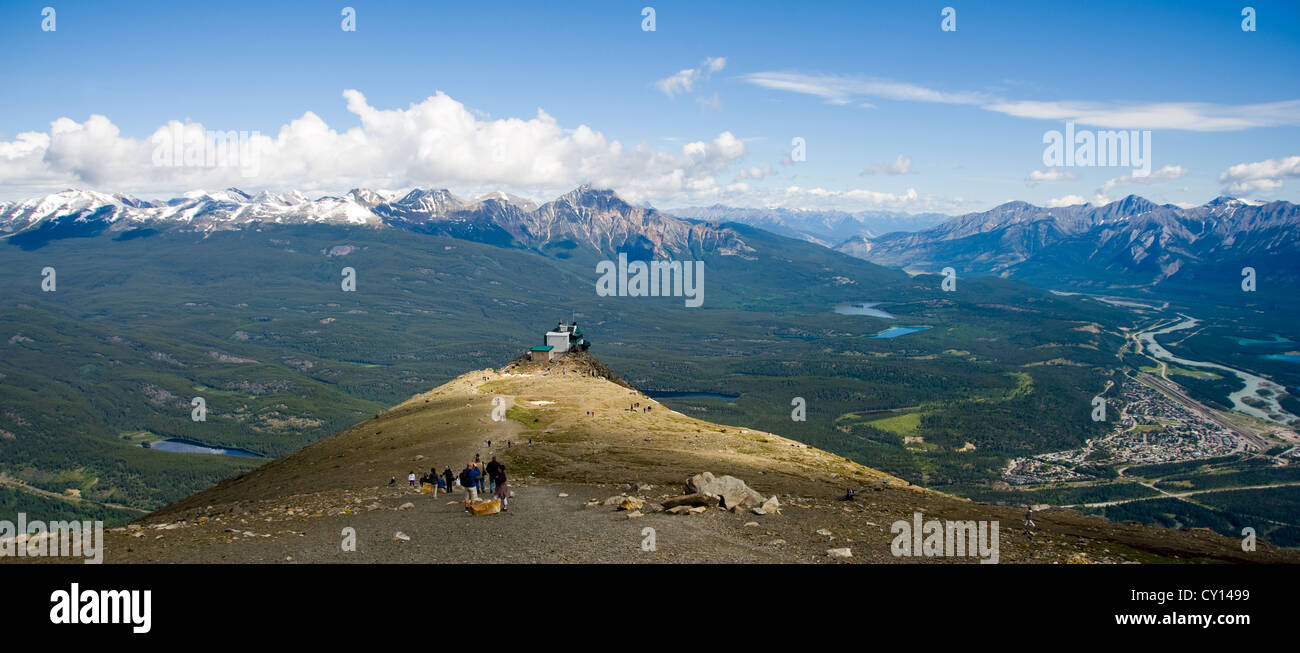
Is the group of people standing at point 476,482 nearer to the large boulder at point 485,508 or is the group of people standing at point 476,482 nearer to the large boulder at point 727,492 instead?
the large boulder at point 485,508

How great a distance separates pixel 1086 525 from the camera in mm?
34656

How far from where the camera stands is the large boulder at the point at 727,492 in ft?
106

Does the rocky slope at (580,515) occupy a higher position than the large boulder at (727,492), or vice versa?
the large boulder at (727,492)

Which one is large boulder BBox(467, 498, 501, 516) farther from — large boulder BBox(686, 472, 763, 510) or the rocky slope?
large boulder BBox(686, 472, 763, 510)

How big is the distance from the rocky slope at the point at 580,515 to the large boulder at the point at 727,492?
3.63 ft

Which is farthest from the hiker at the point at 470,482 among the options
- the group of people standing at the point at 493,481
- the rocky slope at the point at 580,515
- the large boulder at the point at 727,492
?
the large boulder at the point at 727,492

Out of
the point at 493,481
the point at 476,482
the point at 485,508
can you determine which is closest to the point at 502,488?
the point at 485,508

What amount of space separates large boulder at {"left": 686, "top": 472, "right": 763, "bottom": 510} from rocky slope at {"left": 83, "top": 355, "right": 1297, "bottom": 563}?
1.11 m

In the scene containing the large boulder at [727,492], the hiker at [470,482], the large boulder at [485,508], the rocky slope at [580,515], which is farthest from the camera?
the hiker at [470,482]

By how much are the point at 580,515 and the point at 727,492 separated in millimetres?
6884
